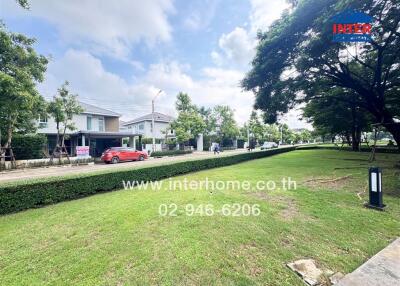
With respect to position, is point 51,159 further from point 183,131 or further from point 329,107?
point 329,107

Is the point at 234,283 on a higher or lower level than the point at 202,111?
lower

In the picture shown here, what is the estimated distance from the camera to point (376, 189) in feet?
16.9

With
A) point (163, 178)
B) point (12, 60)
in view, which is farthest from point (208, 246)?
point (12, 60)

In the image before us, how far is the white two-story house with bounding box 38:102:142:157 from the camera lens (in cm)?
2173

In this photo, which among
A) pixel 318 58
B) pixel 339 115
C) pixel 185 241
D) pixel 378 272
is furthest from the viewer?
pixel 339 115

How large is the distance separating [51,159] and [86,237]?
17.6 m

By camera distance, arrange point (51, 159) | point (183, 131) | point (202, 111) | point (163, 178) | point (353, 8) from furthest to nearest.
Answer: point (202, 111)
point (183, 131)
point (51, 159)
point (163, 178)
point (353, 8)

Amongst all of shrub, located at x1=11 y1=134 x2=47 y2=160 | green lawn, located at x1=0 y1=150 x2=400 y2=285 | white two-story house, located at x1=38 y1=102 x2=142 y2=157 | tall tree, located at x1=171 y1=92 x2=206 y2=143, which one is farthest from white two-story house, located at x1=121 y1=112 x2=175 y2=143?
green lawn, located at x1=0 y1=150 x2=400 y2=285

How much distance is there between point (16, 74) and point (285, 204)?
43.5 ft

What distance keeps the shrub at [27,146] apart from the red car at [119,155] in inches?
222

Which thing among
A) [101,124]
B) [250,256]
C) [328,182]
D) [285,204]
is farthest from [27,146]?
[328,182]

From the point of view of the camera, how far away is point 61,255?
10.4 ft

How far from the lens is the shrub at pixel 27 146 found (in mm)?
17062

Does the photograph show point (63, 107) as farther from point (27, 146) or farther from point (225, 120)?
point (225, 120)
